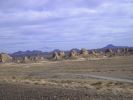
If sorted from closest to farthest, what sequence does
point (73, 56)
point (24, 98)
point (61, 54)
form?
point (24, 98)
point (73, 56)
point (61, 54)

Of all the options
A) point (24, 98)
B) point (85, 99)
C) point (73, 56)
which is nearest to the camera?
point (85, 99)

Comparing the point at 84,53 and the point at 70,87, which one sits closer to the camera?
the point at 70,87

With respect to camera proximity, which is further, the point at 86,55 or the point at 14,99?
the point at 86,55

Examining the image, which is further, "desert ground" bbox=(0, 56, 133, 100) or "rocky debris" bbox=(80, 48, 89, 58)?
"rocky debris" bbox=(80, 48, 89, 58)

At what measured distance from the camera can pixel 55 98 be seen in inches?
776

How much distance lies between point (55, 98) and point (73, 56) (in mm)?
123458

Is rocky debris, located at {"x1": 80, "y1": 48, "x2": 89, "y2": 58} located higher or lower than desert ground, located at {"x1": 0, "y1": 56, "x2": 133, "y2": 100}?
higher

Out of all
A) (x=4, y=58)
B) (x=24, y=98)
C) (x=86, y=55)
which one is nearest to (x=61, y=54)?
(x=86, y=55)

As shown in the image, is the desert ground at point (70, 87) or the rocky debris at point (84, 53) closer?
the desert ground at point (70, 87)

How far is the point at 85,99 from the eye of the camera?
1894 centimetres

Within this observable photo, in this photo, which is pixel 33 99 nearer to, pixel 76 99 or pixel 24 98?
pixel 24 98

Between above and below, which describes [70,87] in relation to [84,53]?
below

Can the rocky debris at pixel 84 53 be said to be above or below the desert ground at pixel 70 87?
above

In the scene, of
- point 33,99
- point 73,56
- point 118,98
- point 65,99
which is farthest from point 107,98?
point 73,56
